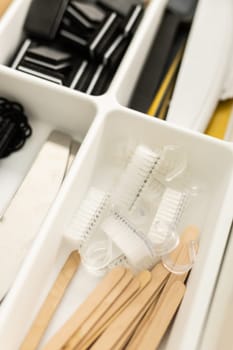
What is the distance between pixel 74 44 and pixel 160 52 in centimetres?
19

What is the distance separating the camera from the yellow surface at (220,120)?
3.12 ft

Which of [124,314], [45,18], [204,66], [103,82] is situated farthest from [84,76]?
[124,314]

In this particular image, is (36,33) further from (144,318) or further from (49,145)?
(144,318)

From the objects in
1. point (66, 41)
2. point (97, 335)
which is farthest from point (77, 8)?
point (97, 335)

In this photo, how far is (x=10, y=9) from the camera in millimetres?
961

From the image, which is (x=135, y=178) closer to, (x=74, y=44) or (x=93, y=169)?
(x=93, y=169)

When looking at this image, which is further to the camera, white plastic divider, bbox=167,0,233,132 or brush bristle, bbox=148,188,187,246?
white plastic divider, bbox=167,0,233,132

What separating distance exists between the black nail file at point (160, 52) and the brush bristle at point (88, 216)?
8.6 inches

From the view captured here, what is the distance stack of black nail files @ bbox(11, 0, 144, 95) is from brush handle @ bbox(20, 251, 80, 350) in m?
0.35

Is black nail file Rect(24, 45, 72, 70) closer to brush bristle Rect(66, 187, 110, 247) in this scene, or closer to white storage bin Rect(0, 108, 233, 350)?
white storage bin Rect(0, 108, 233, 350)

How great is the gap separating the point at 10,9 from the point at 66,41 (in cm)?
13

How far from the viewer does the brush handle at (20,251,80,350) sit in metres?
0.72

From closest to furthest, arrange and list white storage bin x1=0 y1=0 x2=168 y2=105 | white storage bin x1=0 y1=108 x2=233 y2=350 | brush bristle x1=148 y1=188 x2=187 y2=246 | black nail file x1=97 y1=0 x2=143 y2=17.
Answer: white storage bin x1=0 y1=108 x2=233 y2=350 < brush bristle x1=148 y1=188 x2=187 y2=246 < white storage bin x1=0 y1=0 x2=168 y2=105 < black nail file x1=97 y1=0 x2=143 y2=17

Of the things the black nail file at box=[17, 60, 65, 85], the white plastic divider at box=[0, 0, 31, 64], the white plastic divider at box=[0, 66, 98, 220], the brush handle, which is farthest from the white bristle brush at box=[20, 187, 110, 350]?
the white plastic divider at box=[0, 0, 31, 64]
